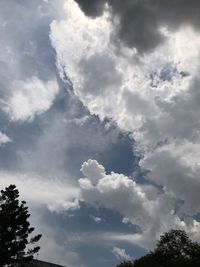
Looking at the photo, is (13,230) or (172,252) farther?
(172,252)

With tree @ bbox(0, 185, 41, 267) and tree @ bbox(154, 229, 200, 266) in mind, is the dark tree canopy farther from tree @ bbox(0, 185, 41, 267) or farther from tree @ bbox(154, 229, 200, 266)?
tree @ bbox(0, 185, 41, 267)

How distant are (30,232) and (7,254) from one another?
6076 millimetres

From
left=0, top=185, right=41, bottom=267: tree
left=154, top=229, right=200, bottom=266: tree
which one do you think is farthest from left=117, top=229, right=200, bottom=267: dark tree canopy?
left=0, top=185, right=41, bottom=267: tree

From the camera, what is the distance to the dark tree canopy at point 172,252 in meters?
96.4

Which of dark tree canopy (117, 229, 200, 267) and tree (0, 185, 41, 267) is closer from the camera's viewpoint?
tree (0, 185, 41, 267)

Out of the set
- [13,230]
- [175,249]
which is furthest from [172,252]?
[13,230]

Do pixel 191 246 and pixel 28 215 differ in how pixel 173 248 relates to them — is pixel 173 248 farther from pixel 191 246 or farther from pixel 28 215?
pixel 28 215

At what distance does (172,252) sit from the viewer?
99188 millimetres

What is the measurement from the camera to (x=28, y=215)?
219 feet

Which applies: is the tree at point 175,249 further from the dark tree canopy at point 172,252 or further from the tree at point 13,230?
the tree at point 13,230

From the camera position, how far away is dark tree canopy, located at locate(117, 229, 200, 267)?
96.4m

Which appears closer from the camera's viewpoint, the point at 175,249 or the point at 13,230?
the point at 13,230

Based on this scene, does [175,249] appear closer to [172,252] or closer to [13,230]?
[172,252]

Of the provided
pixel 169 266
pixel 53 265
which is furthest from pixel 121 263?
pixel 53 265
